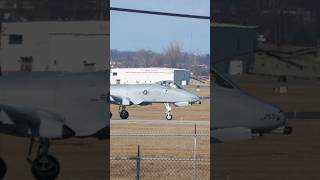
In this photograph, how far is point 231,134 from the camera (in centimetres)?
370

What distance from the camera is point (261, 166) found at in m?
3.75

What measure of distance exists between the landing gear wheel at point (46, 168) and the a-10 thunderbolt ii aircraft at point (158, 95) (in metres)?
A: 13.6

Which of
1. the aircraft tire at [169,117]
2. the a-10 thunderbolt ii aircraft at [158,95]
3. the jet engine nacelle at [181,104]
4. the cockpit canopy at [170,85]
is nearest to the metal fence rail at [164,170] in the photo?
the a-10 thunderbolt ii aircraft at [158,95]

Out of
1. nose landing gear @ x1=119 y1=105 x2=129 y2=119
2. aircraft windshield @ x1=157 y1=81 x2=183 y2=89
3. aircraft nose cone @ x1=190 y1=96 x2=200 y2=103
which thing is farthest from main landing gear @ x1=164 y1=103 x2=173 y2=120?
nose landing gear @ x1=119 y1=105 x2=129 y2=119

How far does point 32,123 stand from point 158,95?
15877mm

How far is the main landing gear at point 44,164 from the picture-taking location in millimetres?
3727

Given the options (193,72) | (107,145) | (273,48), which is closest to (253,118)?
(273,48)

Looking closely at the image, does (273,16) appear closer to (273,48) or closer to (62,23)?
(273,48)

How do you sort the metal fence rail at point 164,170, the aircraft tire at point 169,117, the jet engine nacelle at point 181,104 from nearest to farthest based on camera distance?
the metal fence rail at point 164,170, the aircraft tire at point 169,117, the jet engine nacelle at point 181,104

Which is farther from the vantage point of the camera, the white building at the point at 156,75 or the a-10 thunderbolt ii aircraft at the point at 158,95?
the white building at the point at 156,75

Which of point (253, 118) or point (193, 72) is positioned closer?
point (253, 118)

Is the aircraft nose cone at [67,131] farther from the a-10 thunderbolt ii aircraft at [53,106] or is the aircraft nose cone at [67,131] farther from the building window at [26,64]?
the building window at [26,64]

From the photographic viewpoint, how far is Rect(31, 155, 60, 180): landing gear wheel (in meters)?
3.72

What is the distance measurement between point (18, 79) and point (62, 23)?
0.43 meters
